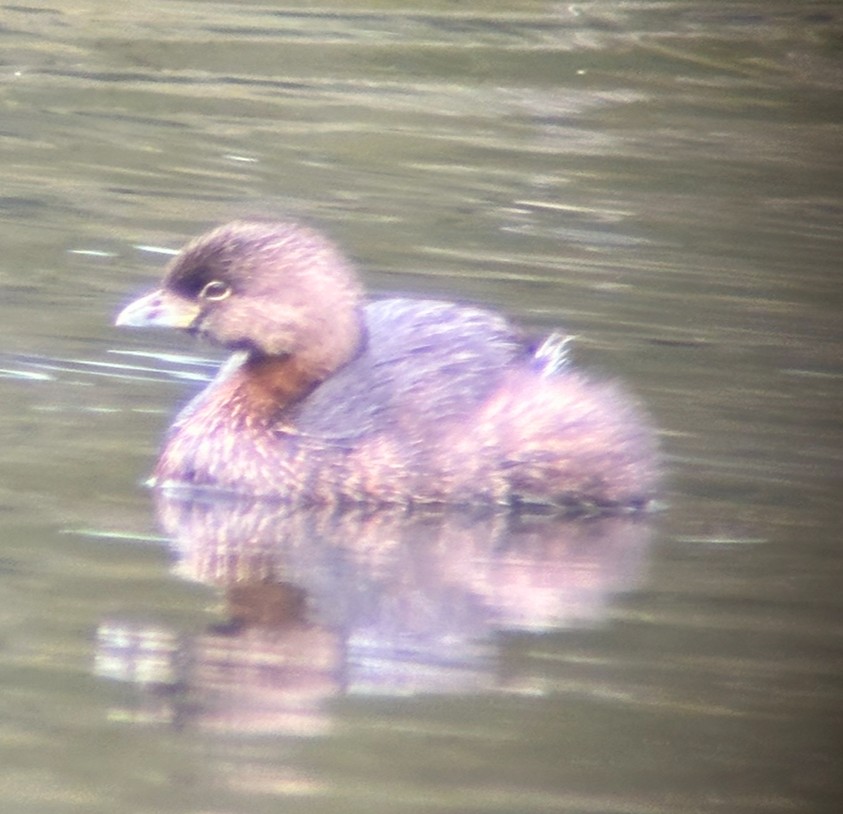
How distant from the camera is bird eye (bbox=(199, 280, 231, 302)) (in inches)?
313

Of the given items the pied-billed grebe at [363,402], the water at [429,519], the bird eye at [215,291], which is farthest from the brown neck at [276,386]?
the water at [429,519]

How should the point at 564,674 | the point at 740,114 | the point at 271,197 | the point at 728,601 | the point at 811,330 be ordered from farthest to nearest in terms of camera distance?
the point at 740,114, the point at 271,197, the point at 811,330, the point at 728,601, the point at 564,674

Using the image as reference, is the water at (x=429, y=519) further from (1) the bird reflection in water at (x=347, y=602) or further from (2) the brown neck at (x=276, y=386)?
(2) the brown neck at (x=276, y=386)

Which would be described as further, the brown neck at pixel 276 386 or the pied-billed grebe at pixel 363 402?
the brown neck at pixel 276 386

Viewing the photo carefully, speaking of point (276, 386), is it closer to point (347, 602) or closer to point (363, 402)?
point (363, 402)

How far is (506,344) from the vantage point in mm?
7902

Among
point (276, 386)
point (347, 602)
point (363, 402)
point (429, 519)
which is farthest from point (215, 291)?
point (347, 602)

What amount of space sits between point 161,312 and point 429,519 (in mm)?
1117

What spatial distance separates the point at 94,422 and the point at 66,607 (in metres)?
1.76

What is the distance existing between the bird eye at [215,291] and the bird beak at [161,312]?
4 centimetres

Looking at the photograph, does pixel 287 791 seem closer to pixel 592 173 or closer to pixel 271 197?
pixel 271 197

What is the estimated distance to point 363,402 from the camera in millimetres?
7777

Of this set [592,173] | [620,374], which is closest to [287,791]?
[620,374]

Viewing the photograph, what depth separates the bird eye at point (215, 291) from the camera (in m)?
7.95
